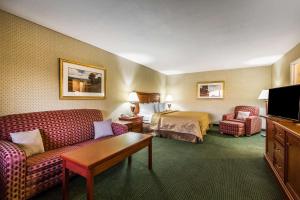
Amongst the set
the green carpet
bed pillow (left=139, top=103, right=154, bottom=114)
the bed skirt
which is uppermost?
bed pillow (left=139, top=103, right=154, bottom=114)

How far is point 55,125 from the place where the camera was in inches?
103

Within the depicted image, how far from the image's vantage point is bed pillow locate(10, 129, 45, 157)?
2.07 metres

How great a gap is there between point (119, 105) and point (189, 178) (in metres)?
2.88

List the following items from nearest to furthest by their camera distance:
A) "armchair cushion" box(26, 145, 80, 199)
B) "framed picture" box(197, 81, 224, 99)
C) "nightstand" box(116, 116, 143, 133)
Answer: "armchair cushion" box(26, 145, 80, 199)
"nightstand" box(116, 116, 143, 133)
"framed picture" box(197, 81, 224, 99)

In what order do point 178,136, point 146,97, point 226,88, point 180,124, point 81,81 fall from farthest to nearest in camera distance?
point 226,88 → point 146,97 → point 178,136 → point 180,124 → point 81,81

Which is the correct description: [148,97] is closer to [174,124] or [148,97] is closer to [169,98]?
[169,98]

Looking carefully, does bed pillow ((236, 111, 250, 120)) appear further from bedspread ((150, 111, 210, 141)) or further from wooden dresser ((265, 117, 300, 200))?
wooden dresser ((265, 117, 300, 200))

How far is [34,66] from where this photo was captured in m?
2.63

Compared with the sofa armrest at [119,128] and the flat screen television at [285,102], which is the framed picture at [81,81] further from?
the flat screen television at [285,102]

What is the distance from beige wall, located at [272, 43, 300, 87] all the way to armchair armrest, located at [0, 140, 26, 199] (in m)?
5.44

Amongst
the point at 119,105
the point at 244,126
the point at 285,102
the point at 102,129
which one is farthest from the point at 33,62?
the point at 244,126

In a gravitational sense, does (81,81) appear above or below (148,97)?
above

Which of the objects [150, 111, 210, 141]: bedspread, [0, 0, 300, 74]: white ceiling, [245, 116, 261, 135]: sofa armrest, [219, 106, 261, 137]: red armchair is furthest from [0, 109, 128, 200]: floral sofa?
[245, 116, 261, 135]: sofa armrest

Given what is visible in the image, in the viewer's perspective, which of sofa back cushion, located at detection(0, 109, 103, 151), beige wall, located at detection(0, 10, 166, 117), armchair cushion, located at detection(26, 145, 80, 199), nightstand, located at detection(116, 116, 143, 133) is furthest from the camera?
nightstand, located at detection(116, 116, 143, 133)
